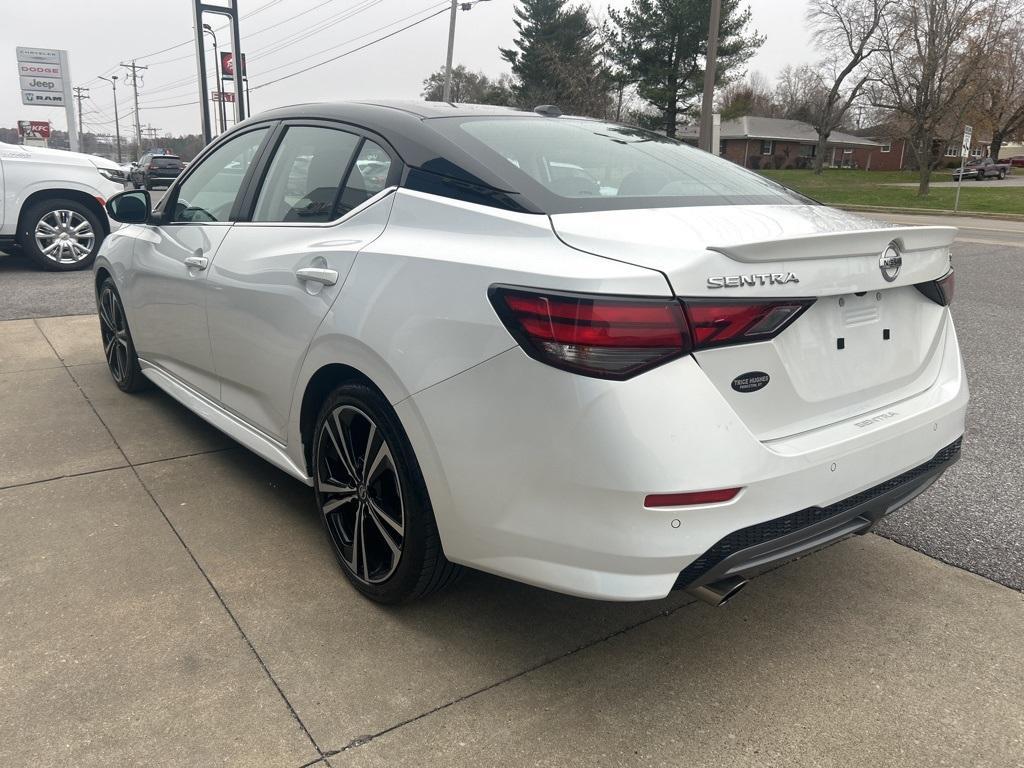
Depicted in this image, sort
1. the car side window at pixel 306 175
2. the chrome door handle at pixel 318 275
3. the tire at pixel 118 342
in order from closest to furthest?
1. the chrome door handle at pixel 318 275
2. the car side window at pixel 306 175
3. the tire at pixel 118 342

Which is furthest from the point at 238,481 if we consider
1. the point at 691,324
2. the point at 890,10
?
the point at 890,10

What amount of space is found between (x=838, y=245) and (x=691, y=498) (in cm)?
79

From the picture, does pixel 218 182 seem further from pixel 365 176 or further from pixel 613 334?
pixel 613 334

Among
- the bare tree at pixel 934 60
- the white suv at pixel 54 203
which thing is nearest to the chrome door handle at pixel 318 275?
the white suv at pixel 54 203

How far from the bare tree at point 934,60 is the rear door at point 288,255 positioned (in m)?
36.5

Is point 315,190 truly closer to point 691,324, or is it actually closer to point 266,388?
point 266,388

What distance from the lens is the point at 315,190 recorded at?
2932 millimetres

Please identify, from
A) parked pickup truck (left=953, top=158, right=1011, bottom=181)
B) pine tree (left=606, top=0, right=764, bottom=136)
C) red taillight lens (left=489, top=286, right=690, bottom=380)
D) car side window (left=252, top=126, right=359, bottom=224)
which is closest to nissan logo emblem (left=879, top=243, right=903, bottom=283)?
red taillight lens (left=489, top=286, right=690, bottom=380)

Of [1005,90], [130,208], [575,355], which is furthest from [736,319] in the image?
[1005,90]

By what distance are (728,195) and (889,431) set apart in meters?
0.89

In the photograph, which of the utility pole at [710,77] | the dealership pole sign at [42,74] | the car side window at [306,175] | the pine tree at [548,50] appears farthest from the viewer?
the pine tree at [548,50]

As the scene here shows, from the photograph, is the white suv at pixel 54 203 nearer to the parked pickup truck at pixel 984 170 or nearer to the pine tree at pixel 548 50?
the pine tree at pixel 548 50

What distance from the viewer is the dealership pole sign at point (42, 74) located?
43500 millimetres

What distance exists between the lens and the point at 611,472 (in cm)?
187
